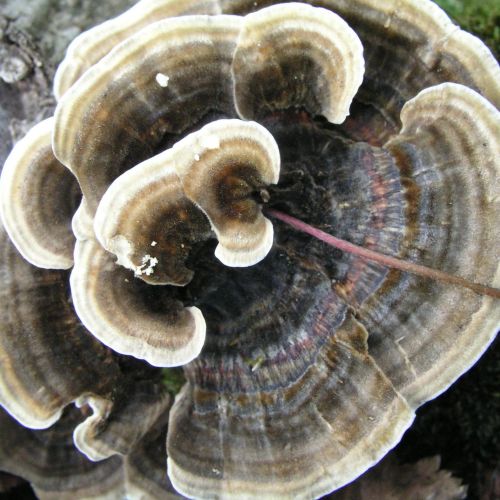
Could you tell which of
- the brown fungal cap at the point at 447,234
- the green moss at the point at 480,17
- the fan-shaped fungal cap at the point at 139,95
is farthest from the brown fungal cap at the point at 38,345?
the green moss at the point at 480,17

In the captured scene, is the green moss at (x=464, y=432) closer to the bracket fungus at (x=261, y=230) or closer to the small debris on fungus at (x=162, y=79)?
the bracket fungus at (x=261, y=230)

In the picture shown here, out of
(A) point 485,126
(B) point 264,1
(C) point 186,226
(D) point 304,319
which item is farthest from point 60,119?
(A) point 485,126

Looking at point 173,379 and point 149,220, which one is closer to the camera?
point 149,220

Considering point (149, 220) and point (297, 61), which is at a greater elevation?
point (297, 61)

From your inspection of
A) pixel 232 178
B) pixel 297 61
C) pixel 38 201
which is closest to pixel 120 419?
pixel 38 201

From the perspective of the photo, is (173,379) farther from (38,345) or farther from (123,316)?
(123,316)
